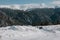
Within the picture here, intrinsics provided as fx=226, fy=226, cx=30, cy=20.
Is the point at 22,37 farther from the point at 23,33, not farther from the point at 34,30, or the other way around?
the point at 34,30

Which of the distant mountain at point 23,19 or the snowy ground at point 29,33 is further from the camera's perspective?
the distant mountain at point 23,19

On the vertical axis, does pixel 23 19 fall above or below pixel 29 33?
below

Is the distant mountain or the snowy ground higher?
the snowy ground

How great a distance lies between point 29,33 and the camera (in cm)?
2569

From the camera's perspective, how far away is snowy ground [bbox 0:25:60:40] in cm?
2334

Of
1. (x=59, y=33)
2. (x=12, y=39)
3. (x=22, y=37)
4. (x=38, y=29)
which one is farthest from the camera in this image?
(x=38, y=29)

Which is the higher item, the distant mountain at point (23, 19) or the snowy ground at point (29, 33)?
the snowy ground at point (29, 33)

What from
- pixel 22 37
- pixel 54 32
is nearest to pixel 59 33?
pixel 54 32

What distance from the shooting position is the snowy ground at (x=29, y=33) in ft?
76.6

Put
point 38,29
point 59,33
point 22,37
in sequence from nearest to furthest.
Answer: point 22,37
point 59,33
point 38,29

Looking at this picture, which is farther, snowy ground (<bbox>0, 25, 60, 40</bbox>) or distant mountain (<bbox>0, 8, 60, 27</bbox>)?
distant mountain (<bbox>0, 8, 60, 27</bbox>)

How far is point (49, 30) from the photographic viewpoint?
89.5 feet

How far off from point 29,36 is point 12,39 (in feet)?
8.98

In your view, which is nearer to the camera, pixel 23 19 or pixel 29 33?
pixel 29 33
